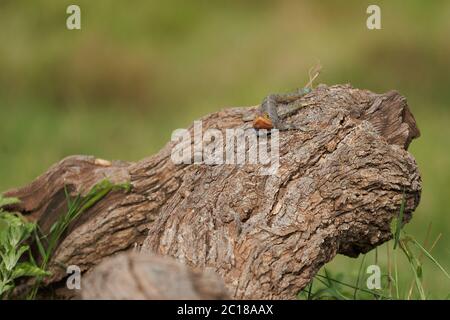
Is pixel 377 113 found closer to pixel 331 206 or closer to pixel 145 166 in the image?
pixel 331 206

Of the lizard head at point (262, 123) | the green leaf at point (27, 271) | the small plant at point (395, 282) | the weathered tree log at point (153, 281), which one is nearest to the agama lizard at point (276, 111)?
the lizard head at point (262, 123)

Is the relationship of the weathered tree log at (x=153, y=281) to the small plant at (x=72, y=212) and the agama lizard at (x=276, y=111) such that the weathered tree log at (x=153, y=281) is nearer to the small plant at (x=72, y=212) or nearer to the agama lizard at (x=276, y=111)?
the agama lizard at (x=276, y=111)

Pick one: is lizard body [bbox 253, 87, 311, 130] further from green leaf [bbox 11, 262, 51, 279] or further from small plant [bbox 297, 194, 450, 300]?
green leaf [bbox 11, 262, 51, 279]

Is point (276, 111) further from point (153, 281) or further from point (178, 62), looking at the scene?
point (178, 62)

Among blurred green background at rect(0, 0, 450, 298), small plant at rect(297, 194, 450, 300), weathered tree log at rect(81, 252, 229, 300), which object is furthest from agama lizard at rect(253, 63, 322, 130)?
blurred green background at rect(0, 0, 450, 298)
